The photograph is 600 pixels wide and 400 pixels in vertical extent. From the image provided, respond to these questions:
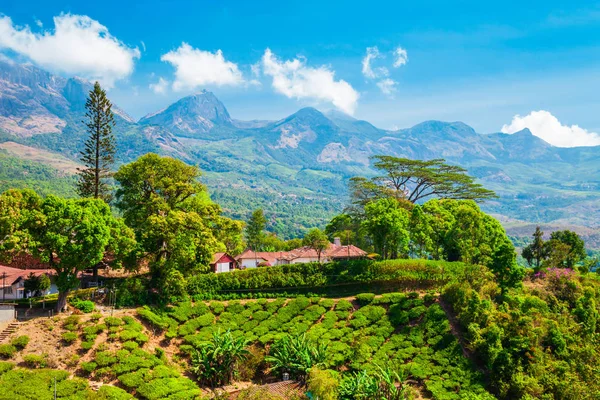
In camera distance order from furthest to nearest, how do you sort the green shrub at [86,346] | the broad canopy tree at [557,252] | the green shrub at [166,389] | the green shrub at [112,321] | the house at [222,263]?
the house at [222,263]
the broad canopy tree at [557,252]
the green shrub at [112,321]
the green shrub at [86,346]
the green shrub at [166,389]

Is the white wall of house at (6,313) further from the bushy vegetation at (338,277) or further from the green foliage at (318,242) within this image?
the green foliage at (318,242)

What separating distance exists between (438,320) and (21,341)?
29.2 meters

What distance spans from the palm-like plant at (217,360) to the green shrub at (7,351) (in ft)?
35.6

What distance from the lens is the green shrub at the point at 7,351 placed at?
28781 mm

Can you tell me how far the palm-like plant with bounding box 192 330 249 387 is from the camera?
32156 mm

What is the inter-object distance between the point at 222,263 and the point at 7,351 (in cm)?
2549

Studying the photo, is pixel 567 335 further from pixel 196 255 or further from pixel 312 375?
pixel 196 255

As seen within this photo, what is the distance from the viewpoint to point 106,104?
49250 mm

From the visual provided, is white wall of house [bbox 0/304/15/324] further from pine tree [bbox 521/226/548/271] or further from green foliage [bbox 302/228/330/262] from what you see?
pine tree [bbox 521/226/548/271]

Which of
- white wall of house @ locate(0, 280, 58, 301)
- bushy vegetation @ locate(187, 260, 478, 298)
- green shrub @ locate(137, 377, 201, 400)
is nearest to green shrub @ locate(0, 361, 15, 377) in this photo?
green shrub @ locate(137, 377, 201, 400)

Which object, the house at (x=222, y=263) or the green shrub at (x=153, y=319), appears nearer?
the green shrub at (x=153, y=319)

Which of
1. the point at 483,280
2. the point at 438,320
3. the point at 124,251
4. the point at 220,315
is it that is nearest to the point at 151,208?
the point at 124,251

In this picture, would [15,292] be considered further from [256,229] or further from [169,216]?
[256,229]

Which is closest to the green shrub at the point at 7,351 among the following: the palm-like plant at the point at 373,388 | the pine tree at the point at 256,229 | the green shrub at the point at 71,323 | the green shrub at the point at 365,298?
the green shrub at the point at 71,323
